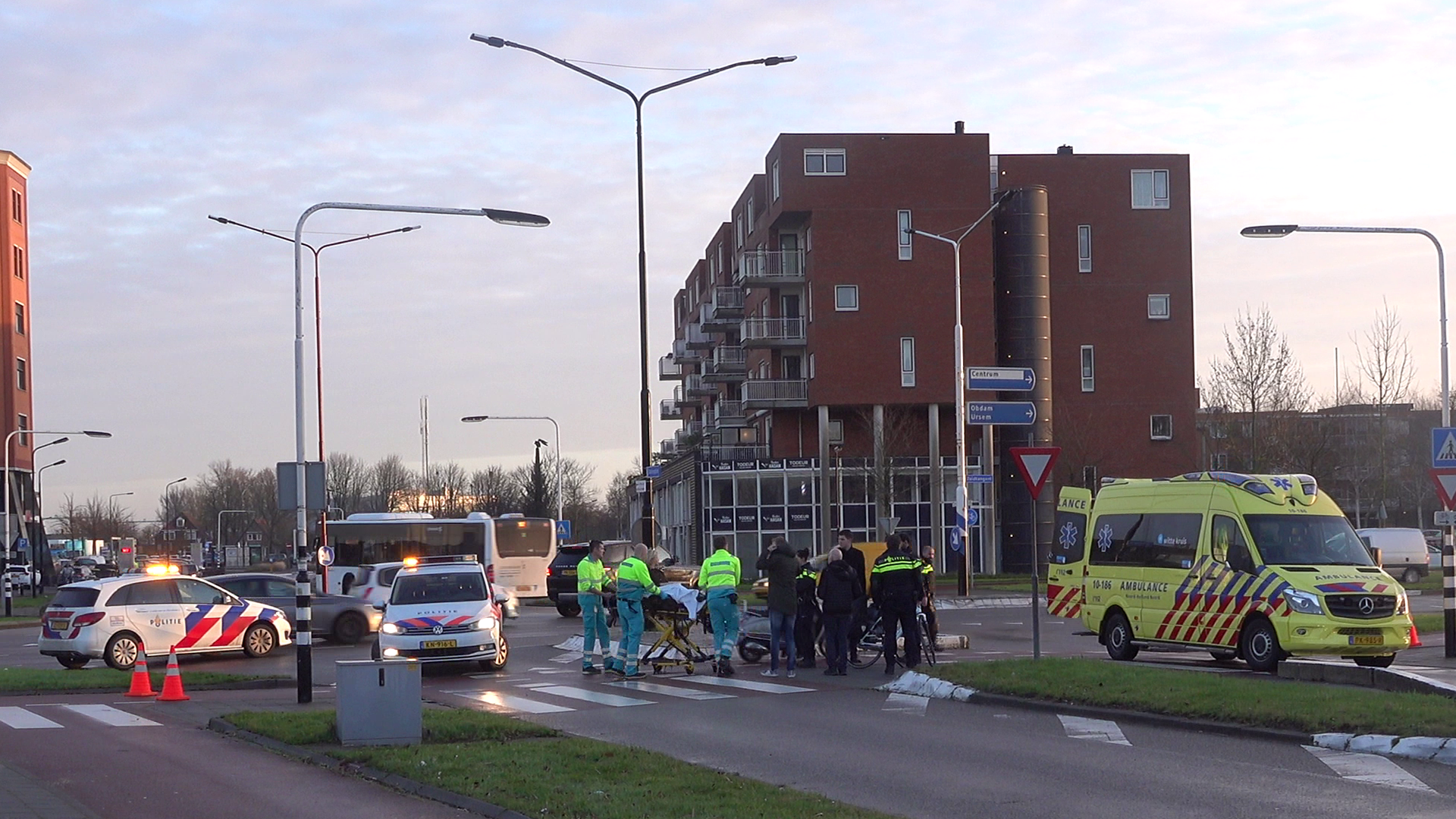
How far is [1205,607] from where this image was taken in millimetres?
19969

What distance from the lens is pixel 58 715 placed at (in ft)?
56.6

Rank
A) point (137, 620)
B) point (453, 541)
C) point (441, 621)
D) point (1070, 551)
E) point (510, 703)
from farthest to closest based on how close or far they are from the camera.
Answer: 1. point (453, 541)
2. point (137, 620)
3. point (1070, 551)
4. point (441, 621)
5. point (510, 703)

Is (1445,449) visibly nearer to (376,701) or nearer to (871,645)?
(871,645)

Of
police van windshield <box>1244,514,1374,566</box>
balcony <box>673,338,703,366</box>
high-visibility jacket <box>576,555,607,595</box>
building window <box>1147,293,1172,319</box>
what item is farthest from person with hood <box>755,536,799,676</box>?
balcony <box>673,338,703,366</box>

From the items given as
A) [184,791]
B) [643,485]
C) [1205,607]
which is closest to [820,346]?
[643,485]

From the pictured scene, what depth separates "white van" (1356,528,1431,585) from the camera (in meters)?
47.2

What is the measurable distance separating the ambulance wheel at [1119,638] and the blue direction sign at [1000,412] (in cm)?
312

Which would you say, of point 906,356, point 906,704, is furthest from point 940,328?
point 906,704

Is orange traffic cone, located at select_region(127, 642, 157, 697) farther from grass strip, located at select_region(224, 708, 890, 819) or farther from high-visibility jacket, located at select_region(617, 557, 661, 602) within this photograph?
high-visibility jacket, located at select_region(617, 557, 661, 602)

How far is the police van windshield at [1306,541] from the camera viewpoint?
766 inches

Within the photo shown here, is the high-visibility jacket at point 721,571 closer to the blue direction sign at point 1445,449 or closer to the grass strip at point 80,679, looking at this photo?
the grass strip at point 80,679

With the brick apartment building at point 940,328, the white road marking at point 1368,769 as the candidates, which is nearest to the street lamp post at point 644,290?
the white road marking at point 1368,769

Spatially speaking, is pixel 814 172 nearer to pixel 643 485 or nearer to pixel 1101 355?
pixel 1101 355

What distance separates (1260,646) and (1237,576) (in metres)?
0.97
